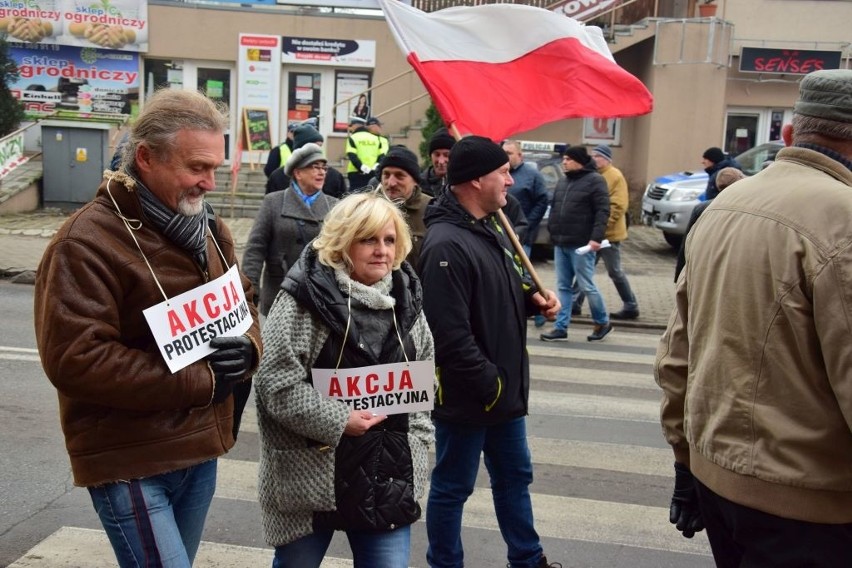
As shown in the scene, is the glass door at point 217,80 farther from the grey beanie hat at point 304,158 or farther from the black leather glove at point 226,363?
the black leather glove at point 226,363

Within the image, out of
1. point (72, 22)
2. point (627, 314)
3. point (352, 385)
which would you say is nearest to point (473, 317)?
point (352, 385)

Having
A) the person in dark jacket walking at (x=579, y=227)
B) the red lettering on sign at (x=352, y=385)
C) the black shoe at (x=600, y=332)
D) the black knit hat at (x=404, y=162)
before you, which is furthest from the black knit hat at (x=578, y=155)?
the red lettering on sign at (x=352, y=385)

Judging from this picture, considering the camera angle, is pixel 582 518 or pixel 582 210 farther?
pixel 582 210

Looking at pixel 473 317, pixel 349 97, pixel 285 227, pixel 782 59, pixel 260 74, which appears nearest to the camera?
pixel 473 317

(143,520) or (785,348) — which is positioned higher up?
(785,348)

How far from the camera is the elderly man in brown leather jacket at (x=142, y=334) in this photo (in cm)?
250

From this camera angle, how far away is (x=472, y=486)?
4094mm

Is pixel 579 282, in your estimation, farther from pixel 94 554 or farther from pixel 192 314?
pixel 192 314

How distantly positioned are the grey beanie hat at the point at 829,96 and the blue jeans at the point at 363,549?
5.73 feet

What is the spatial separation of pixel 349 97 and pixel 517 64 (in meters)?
16.3

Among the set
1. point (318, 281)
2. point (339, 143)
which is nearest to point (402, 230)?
point (318, 281)

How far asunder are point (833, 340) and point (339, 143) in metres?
20.0

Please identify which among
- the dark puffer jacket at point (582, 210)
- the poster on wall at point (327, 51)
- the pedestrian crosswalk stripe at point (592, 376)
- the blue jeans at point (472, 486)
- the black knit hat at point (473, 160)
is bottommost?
the pedestrian crosswalk stripe at point (592, 376)

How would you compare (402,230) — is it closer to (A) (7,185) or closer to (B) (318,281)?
(B) (318,281)
